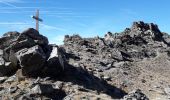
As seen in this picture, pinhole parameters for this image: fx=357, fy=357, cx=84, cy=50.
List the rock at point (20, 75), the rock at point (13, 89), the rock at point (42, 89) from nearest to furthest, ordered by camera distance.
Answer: the rock at point (42, 89) → the rock at point (13, 89) → the rock at point (20, 75)

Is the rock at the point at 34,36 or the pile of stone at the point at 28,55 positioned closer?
the pile of stone at the point at 28,55

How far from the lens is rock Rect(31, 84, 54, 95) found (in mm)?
33600

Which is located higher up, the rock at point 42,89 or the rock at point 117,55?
the rock at point 117,55

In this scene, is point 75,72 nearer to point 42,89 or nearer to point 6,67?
point 6,67

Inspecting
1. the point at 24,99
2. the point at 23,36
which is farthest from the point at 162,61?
the point at 24,99

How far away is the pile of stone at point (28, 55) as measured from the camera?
37531mm

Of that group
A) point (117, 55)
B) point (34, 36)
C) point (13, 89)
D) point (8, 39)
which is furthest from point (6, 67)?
point (117, 55)

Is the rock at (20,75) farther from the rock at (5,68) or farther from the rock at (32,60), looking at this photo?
the rock at (5,68)

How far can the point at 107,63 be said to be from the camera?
2088 inches

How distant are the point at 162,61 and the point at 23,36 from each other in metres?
30.8

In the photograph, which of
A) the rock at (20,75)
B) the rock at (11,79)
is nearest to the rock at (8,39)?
the rock at (20,75)

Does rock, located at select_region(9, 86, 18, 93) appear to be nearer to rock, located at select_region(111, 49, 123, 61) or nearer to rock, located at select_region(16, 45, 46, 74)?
rock, located at select_region(16, 45, 46, 74)

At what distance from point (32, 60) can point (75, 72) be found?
642cm

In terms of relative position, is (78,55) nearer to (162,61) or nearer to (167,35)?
(162,61)
